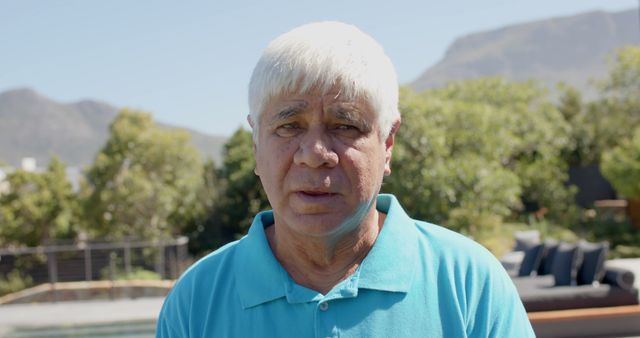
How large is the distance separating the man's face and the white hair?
2cm

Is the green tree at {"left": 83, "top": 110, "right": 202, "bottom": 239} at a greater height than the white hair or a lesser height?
lesser

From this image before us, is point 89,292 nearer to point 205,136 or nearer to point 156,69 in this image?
point 156,69

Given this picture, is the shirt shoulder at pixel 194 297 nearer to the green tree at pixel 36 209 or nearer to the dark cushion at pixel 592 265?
the dark cushion at pixel 592 265

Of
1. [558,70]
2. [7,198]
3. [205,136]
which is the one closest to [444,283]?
[7,198]

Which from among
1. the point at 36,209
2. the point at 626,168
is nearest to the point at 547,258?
the point at 626,168

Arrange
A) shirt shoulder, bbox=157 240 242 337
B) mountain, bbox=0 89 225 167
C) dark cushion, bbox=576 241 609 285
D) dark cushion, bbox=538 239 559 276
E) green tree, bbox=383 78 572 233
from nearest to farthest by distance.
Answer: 1. shirt shoulder, bbox=157 240 242 337
2. dark cushion, bbox=576 241 609 285
3. dark cushion, bbox=538 239 559 276
4. green tree, bbox=383 78 572 233
5. mountain, bbox=0 89 225 167

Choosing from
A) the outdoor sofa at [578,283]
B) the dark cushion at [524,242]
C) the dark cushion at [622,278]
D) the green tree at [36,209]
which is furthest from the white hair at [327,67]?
the green tree at [36,209]

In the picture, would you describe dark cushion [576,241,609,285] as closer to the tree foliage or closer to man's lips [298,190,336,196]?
man's lips [298,190,336,196]

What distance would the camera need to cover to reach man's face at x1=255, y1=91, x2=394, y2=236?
1.18 metres

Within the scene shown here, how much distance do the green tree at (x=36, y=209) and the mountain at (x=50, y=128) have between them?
80.2 meters

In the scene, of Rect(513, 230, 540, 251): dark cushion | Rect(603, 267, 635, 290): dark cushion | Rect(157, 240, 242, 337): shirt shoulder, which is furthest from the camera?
Rect(513, 230, 540, 251): dark cushion

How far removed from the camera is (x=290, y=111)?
3.90 feet

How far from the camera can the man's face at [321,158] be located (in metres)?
1.18

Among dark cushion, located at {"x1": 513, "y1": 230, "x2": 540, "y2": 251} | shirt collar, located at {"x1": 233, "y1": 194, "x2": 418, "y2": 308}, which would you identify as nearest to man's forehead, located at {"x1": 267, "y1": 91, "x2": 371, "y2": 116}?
shirt collar, located at {"x1": 233, "y1": 194, "x2": 418, "y2": 308}
